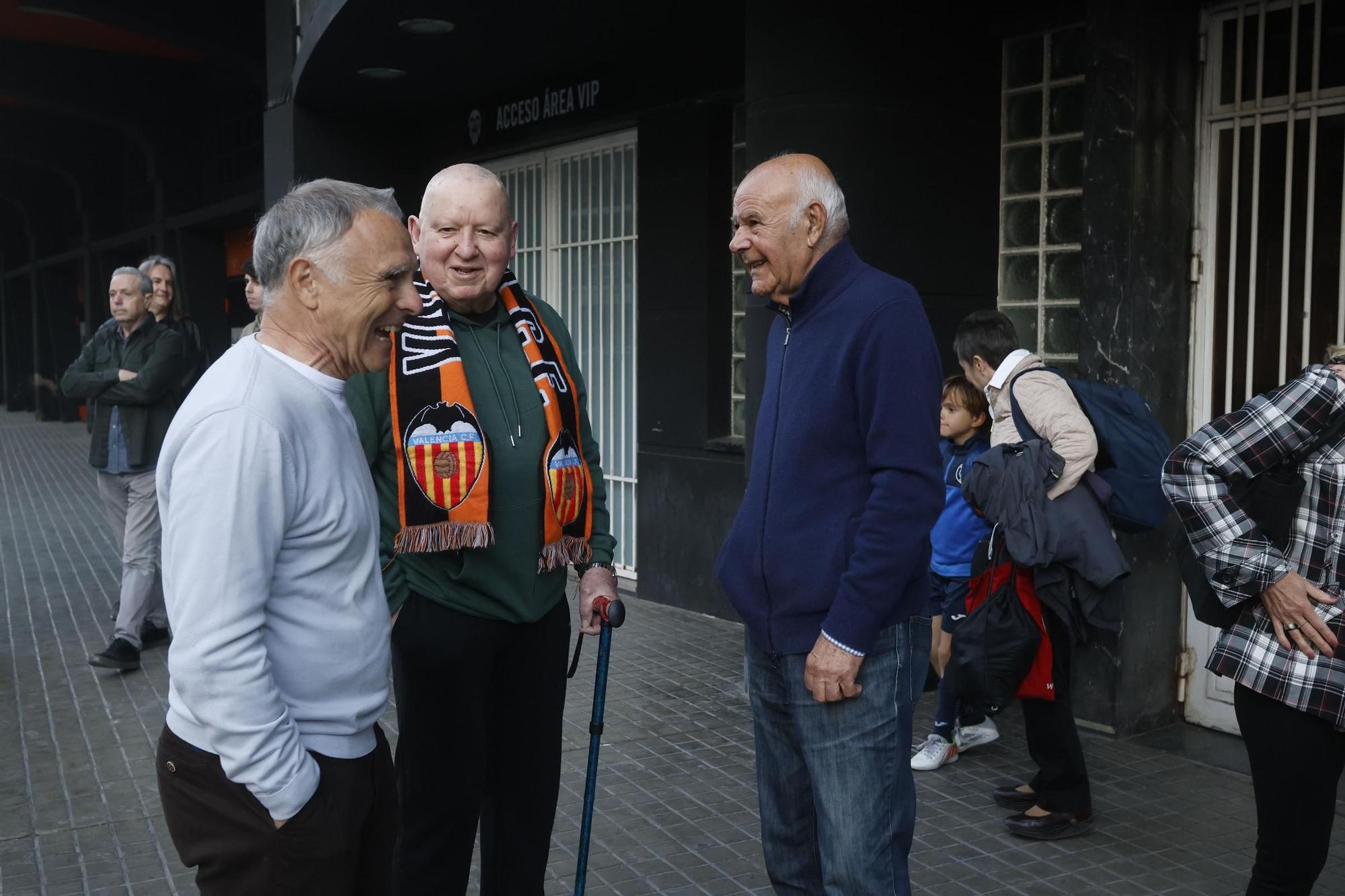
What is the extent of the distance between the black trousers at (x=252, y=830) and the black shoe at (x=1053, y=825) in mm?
2815

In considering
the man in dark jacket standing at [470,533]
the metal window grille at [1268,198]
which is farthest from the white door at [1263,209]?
the man in dark jacket standing at [470,533]

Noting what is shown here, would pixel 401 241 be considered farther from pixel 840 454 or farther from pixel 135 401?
pixel 135 401

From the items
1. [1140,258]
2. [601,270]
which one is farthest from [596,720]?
[601,270]

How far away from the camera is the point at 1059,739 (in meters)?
4.28

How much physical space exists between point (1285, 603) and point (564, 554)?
161 cm

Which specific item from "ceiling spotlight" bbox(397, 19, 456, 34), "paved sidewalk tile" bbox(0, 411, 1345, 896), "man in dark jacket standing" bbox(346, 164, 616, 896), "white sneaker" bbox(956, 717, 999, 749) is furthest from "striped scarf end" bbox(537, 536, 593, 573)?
"ceiling spotlight" bbox(397, 19, 456, 34)

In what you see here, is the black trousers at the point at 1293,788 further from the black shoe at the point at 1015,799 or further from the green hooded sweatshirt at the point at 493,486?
the black shoe at the point at 1015,799

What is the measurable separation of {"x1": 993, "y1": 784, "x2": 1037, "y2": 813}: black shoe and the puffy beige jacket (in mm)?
1141

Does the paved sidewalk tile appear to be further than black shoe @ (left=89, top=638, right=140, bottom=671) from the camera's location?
No

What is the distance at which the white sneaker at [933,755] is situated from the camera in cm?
497

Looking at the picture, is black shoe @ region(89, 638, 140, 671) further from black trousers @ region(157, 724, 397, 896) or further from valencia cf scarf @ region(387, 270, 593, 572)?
black trousers @ region(157, 724, 397, 896)

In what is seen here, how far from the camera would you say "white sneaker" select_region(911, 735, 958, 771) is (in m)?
4.97

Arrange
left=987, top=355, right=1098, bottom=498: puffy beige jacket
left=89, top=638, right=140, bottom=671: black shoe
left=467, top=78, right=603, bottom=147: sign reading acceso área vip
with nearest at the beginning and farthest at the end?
1. left=987, top=355, right=1098, bottom=498: puffy beige jacket
2. left=89, top=638, right=140, bottom=671: black shoe
3. left=467, top=78, right=603, bottom=147: sign reading acceso área vip

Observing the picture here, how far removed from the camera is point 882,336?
2.54 meters
